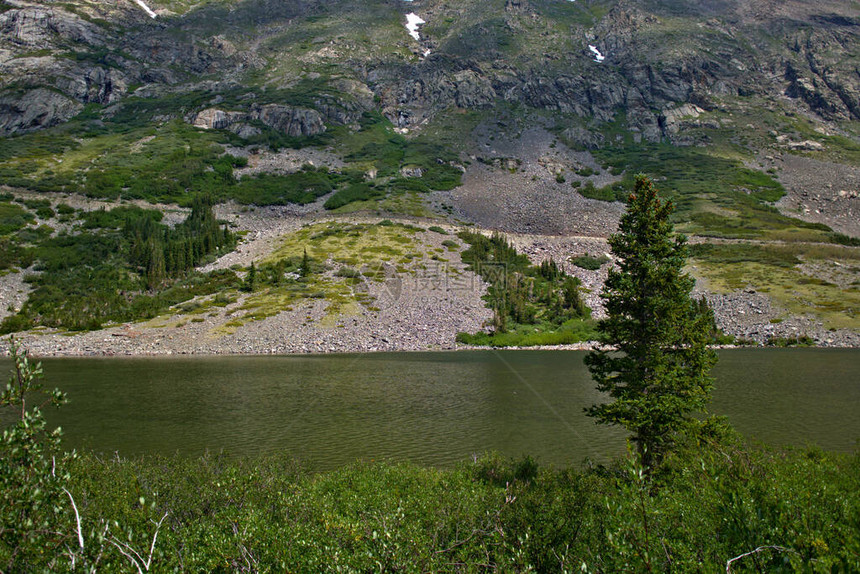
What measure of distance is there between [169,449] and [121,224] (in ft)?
318

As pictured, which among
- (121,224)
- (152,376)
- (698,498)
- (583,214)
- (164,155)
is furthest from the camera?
(164,155)

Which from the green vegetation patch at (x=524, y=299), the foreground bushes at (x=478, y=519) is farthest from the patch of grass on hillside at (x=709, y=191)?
the foreground bushes at (x=478, y=519)

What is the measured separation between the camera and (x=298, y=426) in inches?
981

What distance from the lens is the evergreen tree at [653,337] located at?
14.2 metres

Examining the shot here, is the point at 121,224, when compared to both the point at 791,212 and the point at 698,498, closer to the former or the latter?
the point at 698,498

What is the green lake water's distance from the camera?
21344 mm

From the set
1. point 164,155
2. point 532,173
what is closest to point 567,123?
point 532,173

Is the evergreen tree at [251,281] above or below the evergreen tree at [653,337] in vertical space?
below

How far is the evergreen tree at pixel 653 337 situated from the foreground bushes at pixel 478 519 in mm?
1378

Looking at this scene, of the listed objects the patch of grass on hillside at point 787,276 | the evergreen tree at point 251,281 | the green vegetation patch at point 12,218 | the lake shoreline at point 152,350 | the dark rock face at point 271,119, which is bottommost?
the lake shoreline at point 152,350

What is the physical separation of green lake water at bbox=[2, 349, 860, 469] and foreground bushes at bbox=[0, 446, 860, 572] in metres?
6.47

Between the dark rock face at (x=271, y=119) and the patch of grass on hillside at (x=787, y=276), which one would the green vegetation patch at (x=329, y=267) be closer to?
the patch of grass on hillside at (x=787, y=276)

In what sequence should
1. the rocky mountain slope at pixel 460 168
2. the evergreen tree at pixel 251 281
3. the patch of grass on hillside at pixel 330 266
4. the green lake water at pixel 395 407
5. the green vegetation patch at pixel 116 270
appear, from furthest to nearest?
the rocky mountain slope at pixel 460 168 → the evergreen tree at pixel 251 281 → the patch of grass on hillside at pixel 330 266 → the green vegetation patch at pixel 116 270 → the green lake water at pixel 395 407

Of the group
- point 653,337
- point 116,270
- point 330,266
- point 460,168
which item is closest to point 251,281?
point 330,266
